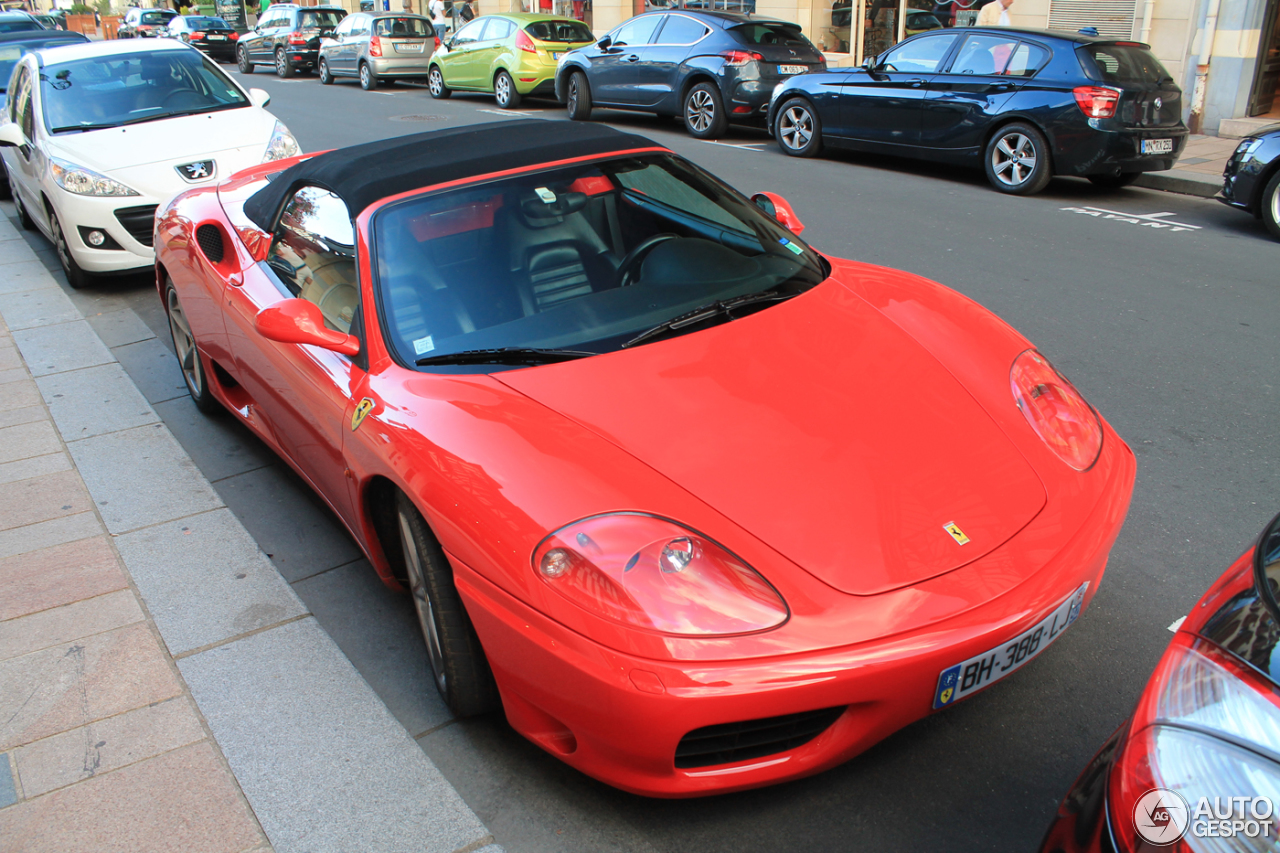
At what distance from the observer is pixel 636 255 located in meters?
3.28

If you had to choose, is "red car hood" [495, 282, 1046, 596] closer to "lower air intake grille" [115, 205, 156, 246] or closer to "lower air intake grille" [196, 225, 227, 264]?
"lower air intake grille" [196, 225, 227, 264]

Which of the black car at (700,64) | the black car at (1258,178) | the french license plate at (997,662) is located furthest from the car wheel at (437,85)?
the french license plate at (997,662)

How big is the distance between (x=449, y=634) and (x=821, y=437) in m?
1.06

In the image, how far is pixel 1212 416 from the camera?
4375 mm

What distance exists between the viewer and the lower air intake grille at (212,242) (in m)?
4.23

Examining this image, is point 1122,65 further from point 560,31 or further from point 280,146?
point 560,31

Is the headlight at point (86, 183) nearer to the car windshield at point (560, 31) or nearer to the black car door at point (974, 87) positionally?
the black car door at point (974, 87)

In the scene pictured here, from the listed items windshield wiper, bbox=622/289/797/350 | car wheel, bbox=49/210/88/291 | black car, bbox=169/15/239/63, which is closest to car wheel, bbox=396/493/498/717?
windshield wiper, bbox=622/289/797/350

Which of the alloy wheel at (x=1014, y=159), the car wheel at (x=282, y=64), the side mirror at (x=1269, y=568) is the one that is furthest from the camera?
the car wheel at (x=282, y=64)

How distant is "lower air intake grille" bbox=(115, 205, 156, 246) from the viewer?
694cm

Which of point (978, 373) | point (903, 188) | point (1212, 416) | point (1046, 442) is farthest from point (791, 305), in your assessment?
point (903, 188)

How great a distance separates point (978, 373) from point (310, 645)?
7.07 feet

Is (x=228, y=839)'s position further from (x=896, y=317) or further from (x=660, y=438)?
(x=896, y=317)

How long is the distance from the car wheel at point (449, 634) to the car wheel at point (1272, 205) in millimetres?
7587
